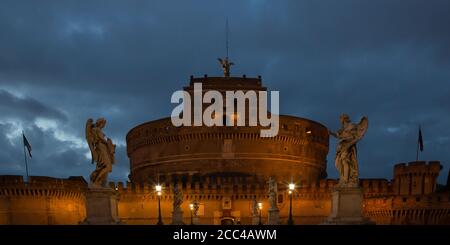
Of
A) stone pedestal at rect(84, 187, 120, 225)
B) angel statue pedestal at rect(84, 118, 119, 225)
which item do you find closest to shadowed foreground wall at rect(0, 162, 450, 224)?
angel statue pedestal at rect(84, 118, 119, 225)

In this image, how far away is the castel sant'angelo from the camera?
165 ft

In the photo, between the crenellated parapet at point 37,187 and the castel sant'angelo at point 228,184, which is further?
the crenellated parapet at point 37,187

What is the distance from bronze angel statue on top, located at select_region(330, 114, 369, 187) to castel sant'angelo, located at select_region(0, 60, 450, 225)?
23.3m

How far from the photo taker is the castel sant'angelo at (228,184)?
165ft

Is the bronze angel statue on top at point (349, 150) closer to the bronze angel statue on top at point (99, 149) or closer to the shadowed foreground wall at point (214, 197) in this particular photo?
the bronze angel statue on top at point (99, 149)

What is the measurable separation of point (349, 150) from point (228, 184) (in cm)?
3706

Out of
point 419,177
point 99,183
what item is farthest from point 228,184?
point 99,183

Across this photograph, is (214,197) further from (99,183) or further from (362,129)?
(362,129)

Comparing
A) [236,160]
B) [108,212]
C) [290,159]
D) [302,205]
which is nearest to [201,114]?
[236,160]

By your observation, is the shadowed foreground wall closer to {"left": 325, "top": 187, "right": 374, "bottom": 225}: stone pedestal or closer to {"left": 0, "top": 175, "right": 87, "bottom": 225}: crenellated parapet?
{"left": 0, "top": 175, "right": 87, "bottom": 225}: crenellated parapet

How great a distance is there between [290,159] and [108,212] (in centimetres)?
4602

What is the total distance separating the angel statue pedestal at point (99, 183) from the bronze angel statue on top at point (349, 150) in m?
7.46

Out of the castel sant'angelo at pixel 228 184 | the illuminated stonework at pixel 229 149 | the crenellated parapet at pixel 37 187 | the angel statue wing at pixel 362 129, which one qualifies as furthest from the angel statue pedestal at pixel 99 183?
the illuminated stonework at pixel 229 149

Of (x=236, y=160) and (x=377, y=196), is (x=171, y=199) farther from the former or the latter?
(x=377, y=196)
